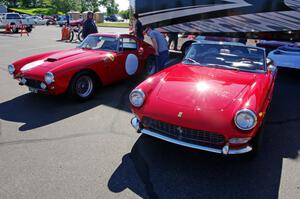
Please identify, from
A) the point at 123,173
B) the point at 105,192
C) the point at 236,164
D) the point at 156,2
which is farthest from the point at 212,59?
the point at 156,2

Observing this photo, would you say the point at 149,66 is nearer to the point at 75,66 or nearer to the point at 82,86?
the point at 82,86

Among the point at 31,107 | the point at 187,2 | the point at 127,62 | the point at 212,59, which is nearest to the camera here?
the point at 212,59

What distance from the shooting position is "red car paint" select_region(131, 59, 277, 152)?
2.95 m

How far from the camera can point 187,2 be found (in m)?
9.50

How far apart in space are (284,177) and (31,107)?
176 inches

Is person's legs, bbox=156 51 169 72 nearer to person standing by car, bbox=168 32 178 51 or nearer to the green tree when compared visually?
person standing by car, bbox=168 32 178 51

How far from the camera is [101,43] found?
20.9 feet

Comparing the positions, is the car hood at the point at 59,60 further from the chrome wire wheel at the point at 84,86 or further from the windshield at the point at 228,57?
the windshield at the point at 228,57

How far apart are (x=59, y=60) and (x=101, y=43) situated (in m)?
1.35

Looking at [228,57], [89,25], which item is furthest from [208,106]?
[89,25]

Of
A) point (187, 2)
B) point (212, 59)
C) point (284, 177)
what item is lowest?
point (284, 177)

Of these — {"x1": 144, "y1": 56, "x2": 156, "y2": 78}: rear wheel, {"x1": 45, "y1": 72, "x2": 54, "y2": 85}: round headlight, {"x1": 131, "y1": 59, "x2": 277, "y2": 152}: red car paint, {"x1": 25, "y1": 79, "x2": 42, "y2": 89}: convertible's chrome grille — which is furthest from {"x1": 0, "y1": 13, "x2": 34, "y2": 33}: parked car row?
{"x1": 131, "y1": 59, "x2": 277, "y2": 152}: red car paint

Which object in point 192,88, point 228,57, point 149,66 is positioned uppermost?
point 228,57

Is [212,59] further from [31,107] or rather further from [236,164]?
[31,107]
